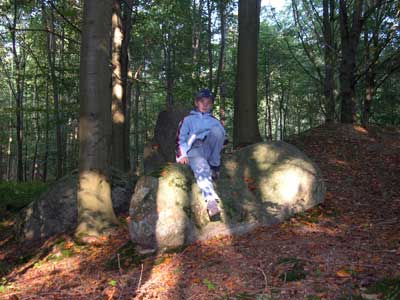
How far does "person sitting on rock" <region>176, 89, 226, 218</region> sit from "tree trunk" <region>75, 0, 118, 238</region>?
187cm

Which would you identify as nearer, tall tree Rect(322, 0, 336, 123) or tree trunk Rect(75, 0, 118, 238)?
tree trunk Rect(75, 0, 118, 238)

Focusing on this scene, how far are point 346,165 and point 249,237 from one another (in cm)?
481

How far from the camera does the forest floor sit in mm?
4000

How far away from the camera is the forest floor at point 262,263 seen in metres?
4.00

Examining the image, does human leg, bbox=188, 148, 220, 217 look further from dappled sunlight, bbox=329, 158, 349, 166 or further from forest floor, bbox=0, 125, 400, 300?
dappled sunlight, bbox=329, 158, 349, 166

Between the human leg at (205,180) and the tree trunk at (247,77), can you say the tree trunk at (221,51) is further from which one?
the human leg at (205,180)

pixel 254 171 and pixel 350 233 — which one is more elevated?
pixel 254 171

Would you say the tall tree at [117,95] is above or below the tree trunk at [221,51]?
below

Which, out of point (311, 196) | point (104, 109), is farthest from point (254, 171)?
point (104, 109)

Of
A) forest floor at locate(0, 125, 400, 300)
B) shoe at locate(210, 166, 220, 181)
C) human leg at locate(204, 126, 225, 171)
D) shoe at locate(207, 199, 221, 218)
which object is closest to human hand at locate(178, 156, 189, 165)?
human leg at locate(204, 126, 225, 171)

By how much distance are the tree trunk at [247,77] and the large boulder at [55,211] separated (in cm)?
356

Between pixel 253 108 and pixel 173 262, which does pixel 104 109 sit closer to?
pixel 173 262

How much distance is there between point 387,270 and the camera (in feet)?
13.1

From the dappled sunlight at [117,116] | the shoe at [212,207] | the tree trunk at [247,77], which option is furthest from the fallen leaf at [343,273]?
the dappled sunlight at [117,116]
